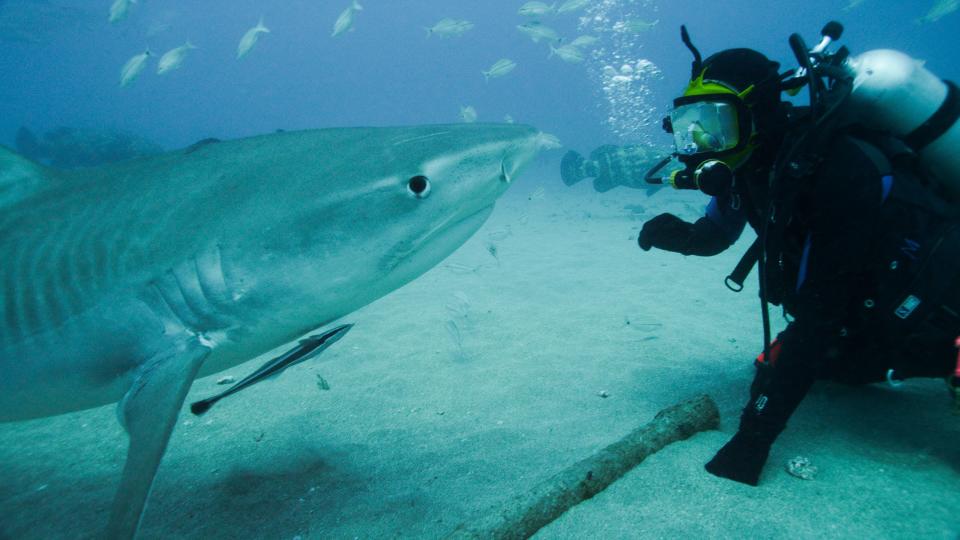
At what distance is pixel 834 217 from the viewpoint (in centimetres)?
210

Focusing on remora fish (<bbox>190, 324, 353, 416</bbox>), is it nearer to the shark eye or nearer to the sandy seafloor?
the shark eye

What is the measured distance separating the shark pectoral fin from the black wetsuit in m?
2.39

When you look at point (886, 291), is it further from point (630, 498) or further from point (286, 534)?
point (286, 534)

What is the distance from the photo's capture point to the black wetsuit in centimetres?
207

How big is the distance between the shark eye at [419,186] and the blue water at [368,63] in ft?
199

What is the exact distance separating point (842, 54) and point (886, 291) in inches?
57.1

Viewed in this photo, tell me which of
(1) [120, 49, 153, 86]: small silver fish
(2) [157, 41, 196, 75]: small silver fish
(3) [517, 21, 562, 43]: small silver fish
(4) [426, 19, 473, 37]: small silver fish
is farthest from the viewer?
(4) [426, 19, 473, 37]: small silver fish

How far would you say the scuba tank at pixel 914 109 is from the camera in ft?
7.71

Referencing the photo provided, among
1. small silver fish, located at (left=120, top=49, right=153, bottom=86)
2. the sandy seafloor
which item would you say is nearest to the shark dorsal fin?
the sandy seafloor

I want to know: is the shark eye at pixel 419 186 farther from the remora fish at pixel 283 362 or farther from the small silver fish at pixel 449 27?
the small silver fish at pixel 449 27

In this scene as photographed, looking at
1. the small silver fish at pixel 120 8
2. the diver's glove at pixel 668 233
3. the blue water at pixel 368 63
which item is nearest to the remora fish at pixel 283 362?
the diver's glove at pixel 668 233

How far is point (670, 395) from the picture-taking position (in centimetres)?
315

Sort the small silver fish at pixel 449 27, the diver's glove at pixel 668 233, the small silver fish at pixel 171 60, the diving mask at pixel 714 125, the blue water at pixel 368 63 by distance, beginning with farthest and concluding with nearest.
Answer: the blue water at pixel 368 63 → the small silver fish at pixel 449 27 → the small silver fish at pixel 171 60 → the diver's glove at pixel 668 233 → the diving mask at pixel 714 125

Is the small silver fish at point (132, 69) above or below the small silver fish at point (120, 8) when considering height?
below
